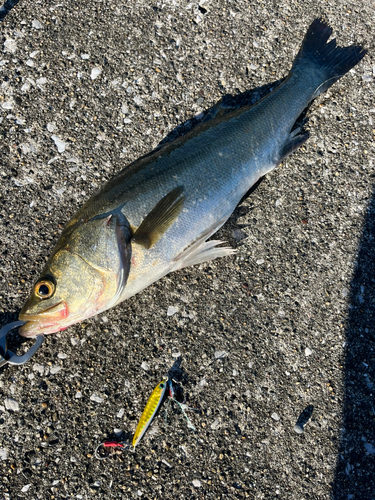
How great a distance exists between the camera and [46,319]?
2.51 meters

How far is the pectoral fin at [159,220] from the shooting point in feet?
8.80

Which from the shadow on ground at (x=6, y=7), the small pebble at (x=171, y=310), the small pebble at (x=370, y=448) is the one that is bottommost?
the small pebble at (x=370, y=448)

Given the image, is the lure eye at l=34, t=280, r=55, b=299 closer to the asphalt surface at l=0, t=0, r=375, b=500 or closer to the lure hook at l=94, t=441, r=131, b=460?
the asphalt surface at l=0, t=0, r=375, b=500

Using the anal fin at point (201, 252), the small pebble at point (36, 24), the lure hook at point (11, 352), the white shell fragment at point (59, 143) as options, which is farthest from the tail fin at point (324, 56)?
the lure hook at point (11, 352)

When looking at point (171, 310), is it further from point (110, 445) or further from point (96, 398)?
point (110, 445)

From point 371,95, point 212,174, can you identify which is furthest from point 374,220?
point 212,174

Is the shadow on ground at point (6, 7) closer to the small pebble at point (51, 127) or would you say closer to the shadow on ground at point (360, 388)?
the small pebble at point (51, 127)

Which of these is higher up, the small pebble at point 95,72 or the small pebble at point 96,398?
the small pebble at point 95,72

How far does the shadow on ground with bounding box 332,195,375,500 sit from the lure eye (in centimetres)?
265

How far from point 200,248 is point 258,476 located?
6.55 ft

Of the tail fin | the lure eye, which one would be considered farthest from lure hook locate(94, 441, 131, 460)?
the tail fin

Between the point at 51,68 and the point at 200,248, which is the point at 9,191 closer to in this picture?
the point at 51,68

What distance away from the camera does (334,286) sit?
11.1 feet

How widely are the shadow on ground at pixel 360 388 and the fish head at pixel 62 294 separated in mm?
2378
